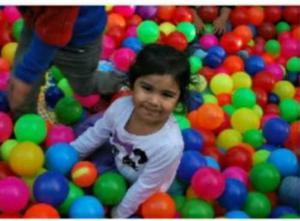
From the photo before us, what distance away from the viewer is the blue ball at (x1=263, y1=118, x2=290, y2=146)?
5.12 feet

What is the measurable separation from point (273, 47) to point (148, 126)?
987 millimetres

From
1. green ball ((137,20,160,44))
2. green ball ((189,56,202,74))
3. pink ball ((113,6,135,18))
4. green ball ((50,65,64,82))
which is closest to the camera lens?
green ball ((50,65,64,82))

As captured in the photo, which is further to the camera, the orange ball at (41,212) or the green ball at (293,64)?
the green ball at (293,64)

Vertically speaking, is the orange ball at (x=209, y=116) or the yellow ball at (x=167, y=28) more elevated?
the yellow ball at (x=167, y=28)

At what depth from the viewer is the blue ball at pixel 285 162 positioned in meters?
1.43

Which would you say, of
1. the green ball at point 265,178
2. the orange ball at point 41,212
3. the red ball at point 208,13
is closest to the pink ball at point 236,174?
the green ball at point 265,178

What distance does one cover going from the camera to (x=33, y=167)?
1312mm

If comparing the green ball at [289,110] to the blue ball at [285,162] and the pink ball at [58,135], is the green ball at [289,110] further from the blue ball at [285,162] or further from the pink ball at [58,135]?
the pink ball at [58,135]

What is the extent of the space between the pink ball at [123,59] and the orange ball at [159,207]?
0.64 meters

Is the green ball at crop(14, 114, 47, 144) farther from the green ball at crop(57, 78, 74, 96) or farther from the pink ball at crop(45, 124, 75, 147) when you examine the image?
the green ball at crop(57, 78, 74, 96)

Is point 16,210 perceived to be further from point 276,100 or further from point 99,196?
point 276,100

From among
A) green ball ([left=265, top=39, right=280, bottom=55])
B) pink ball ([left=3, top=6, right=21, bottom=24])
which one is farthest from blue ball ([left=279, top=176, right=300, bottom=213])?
pink ball ([left=3, top=6, right=21, bottom=24])

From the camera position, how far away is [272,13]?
2.25 meters

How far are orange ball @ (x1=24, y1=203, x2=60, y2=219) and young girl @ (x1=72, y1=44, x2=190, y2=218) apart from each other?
0.18m
